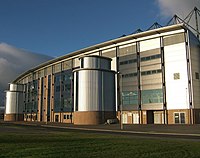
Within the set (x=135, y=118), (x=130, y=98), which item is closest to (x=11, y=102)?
(x=130, y=98)

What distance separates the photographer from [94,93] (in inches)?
2454

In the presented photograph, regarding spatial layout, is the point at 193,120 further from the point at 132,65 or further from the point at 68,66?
the point at 68,66

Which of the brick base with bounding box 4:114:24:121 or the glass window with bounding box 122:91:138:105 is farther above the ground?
the glass window with bounding box 122:91:138:105

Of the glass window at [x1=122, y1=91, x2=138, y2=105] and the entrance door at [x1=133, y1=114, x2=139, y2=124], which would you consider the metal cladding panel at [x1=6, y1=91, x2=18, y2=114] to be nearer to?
the glass window at [x1=122, y1=91, x2=138, y2=105]

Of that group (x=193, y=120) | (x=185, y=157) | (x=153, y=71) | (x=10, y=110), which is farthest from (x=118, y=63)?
(x=10, y=110)

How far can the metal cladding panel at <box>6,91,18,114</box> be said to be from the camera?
358 ft

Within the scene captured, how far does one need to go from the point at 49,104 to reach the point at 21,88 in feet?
98.9

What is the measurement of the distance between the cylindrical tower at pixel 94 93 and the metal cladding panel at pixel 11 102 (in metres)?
53.0

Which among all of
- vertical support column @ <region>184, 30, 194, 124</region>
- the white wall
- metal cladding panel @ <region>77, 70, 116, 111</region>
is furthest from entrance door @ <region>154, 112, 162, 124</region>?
metal cladding panel @ <region>77, 70, 116, 111</region>

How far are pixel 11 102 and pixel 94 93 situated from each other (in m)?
61.3

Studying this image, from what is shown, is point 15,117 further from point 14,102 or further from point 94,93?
point 94,93

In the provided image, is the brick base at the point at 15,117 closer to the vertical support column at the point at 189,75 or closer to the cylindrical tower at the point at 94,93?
the cylindrical tower at the point at 94,93

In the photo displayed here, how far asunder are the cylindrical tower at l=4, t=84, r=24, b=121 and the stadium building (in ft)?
132

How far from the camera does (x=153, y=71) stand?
60.4 metres
